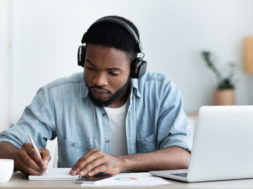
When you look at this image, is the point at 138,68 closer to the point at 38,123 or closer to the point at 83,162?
the point at 38,123

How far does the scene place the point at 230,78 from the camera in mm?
3914

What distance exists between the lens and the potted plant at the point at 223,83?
3.78 m

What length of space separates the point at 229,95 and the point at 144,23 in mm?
998

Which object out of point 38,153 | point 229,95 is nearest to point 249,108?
point 38,153

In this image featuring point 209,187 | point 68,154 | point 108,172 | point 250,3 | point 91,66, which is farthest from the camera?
point 250,3

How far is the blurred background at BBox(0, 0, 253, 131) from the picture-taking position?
3662mm

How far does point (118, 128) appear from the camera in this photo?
185 cm

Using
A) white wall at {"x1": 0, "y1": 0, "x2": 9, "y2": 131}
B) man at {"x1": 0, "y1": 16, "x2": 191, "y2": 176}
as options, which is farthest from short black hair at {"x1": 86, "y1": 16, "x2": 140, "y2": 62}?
white wall at {"x1": 0, "y1": 0, "x2": 9, "y2": 131}

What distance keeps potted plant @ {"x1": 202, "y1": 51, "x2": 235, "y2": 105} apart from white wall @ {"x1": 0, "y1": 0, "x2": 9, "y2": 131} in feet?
5.68

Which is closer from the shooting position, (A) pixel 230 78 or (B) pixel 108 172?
(B) pixel 108 172

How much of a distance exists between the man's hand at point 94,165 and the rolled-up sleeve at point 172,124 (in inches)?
16.8

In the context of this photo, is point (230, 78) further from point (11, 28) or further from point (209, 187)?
point (209, 187)

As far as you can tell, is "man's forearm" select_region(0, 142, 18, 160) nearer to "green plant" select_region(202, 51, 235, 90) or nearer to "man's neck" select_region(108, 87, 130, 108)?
"man's neck" select_region(108, 87, 130, 108)

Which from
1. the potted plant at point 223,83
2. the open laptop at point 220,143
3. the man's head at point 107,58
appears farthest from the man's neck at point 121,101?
the potted plant at point 223,83
